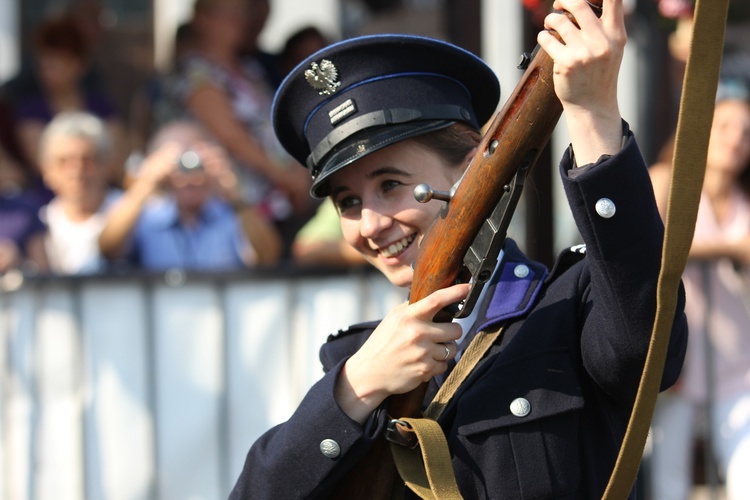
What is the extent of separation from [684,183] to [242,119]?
4.50 metres

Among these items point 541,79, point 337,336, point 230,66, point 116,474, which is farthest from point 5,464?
point 541,79

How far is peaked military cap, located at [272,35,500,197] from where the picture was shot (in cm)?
282

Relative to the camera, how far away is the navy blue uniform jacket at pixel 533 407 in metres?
2.39

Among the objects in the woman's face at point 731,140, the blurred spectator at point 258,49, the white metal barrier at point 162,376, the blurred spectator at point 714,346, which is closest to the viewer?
the white metal barrier at point 162,376

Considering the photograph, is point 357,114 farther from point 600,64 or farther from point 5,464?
point 5,464

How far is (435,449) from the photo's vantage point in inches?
99.1

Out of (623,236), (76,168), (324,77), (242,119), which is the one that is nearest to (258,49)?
(242,119)

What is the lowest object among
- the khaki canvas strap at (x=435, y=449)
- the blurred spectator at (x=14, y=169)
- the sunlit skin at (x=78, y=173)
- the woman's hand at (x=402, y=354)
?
the khaki canvas strap at (x=435, y=449)

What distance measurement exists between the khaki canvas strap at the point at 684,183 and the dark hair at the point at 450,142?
771mm

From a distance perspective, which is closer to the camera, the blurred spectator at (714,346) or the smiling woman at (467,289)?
the smiling woman at (467,289)

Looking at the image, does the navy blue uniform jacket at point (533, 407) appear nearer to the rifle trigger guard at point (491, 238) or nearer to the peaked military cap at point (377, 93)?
the rifle trigger guard at point (491, 238)

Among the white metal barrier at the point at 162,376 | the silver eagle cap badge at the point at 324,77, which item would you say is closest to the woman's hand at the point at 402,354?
the silver eagle cap badge at the point at 324,77

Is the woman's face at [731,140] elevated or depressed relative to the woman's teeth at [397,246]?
elevated

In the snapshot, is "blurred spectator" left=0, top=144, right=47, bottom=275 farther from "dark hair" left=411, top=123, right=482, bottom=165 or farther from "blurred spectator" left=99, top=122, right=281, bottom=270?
"dark hair" left=411, top=123, right=482, bottom=165
